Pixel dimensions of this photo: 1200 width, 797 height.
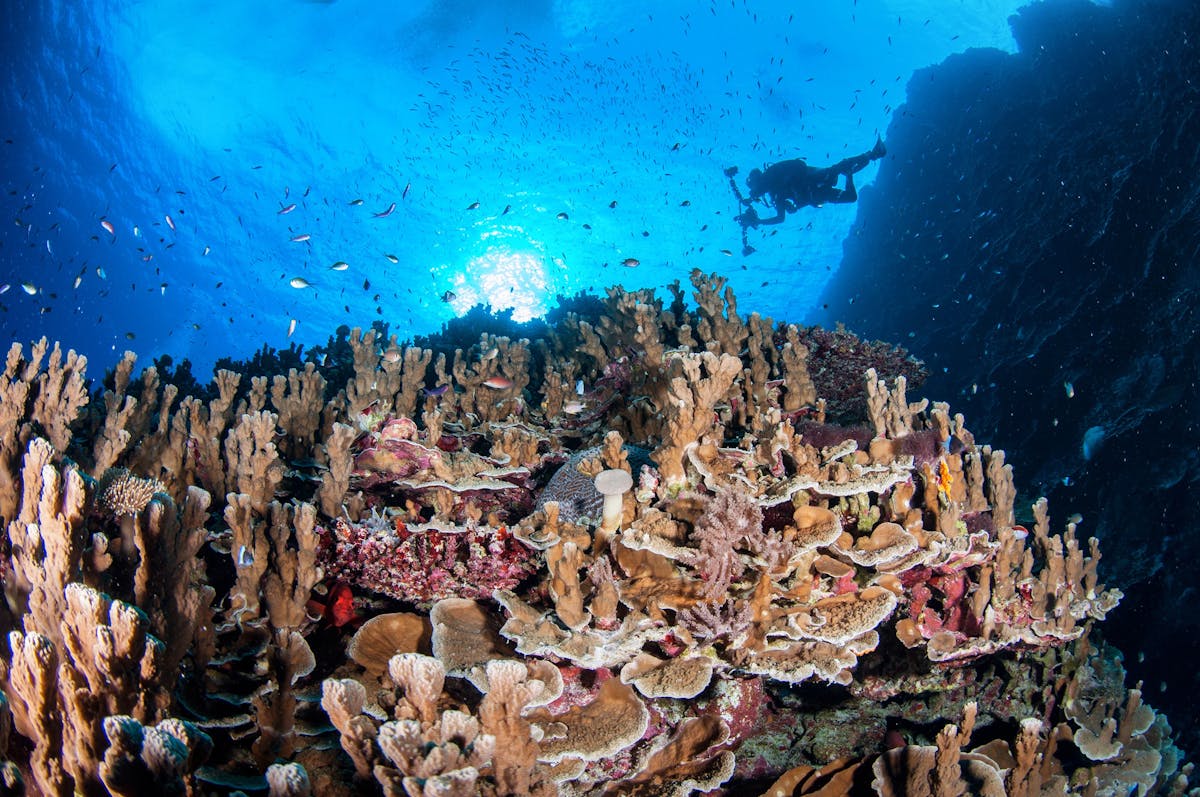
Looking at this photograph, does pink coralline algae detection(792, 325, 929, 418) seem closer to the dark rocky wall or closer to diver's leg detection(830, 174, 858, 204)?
the dark rocky wall

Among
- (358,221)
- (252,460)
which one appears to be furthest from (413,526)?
(358,221)

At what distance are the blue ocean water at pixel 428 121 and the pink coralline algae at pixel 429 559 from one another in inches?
652

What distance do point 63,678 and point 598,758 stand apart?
2.40 meters

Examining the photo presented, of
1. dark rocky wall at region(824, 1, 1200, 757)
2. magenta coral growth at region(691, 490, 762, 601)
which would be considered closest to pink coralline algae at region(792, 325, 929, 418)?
magenta coral growth at region(691, 490, 762, 601)

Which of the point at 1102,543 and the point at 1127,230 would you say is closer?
the point at 1102,543

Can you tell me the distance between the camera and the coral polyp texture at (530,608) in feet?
6.60

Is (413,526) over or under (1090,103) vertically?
under

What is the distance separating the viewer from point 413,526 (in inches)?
143

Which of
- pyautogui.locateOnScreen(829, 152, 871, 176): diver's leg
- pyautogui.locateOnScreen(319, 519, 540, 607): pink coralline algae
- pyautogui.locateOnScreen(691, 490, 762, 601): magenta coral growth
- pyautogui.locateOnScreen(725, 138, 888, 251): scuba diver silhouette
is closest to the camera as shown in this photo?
pyautogui.locateOnScreen(691, 490, 762, 601): magenta coral growth

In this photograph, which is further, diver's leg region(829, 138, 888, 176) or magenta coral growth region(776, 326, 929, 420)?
diver's leg region(829, 138, 888, 176)

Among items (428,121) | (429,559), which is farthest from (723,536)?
(428,121)

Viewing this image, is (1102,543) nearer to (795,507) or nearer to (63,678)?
(795,507)

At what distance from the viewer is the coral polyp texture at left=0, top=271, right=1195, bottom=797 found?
6.60 feet

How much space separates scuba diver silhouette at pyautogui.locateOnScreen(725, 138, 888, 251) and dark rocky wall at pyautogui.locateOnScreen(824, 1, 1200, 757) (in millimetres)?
4439
